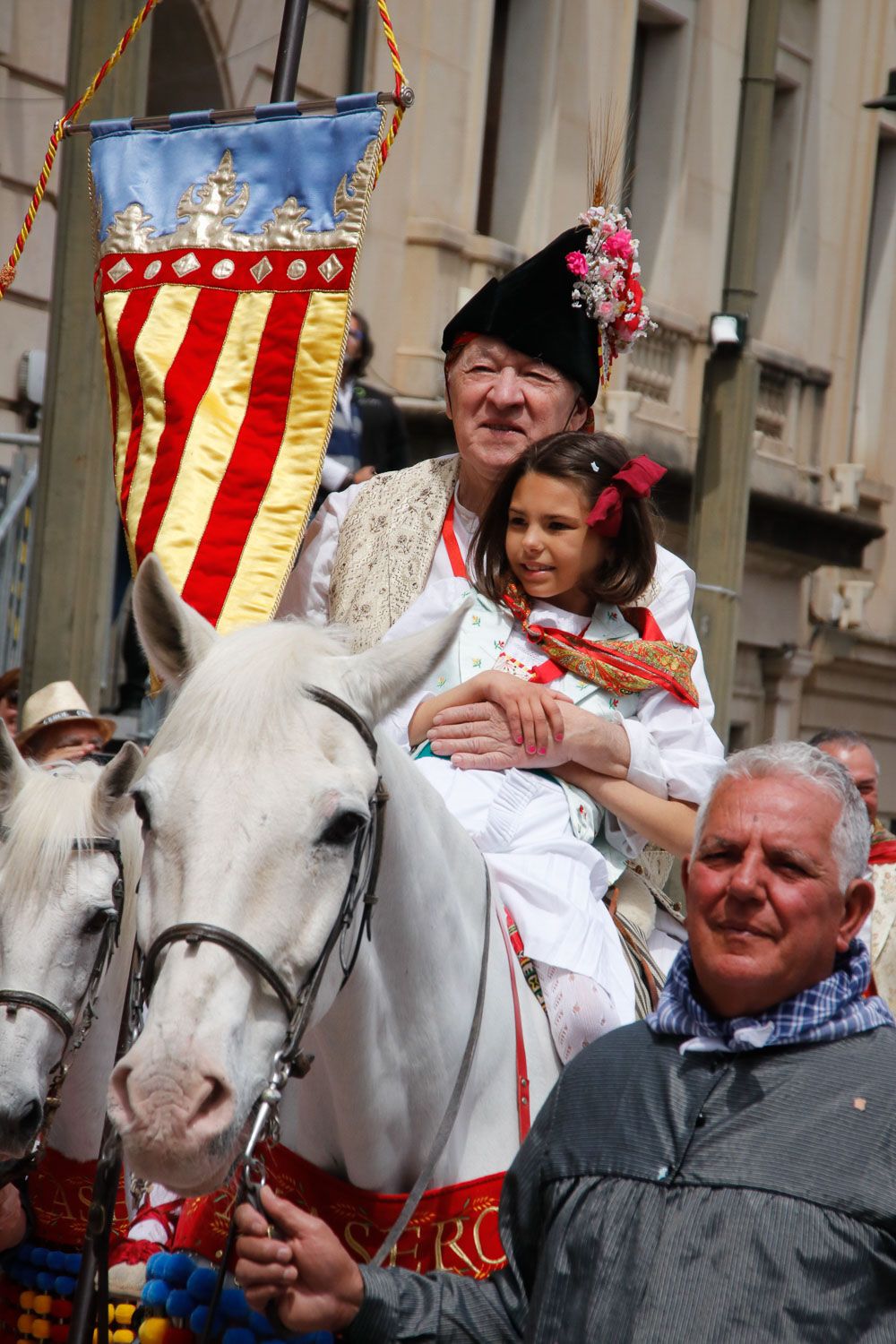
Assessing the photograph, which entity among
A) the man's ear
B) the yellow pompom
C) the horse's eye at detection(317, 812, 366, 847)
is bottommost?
the yellow pompom

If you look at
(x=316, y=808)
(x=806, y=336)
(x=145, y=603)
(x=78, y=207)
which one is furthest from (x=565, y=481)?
(x=806, y=336)

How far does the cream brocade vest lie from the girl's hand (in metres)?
0.56

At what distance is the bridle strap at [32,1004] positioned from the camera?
3.78 metres

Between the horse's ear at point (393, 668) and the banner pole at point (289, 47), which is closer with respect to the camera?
the horse's ear at point (393, 668)

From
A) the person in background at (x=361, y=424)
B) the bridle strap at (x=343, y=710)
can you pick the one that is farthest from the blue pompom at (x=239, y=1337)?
the person in background at (x=361, y=424)

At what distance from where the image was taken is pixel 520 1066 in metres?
3.38

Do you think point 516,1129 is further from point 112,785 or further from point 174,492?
point 174,492

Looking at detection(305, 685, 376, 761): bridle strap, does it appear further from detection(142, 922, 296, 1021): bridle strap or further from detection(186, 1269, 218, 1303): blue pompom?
detection(186, 1269, 218, 1303): blue pompom

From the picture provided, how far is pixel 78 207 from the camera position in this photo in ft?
21.9

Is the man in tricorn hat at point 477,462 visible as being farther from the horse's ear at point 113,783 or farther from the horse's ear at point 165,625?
the horse's ear at point 165,625

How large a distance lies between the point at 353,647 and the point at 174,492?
4.65ft

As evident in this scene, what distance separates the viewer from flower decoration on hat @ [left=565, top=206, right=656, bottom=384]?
4621mm

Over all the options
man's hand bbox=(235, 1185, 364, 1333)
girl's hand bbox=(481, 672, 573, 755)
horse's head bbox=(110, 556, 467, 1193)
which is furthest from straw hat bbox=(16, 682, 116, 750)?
man's hand bbox=(235, 1185, 364, 1333)

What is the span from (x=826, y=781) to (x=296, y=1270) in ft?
3.34
